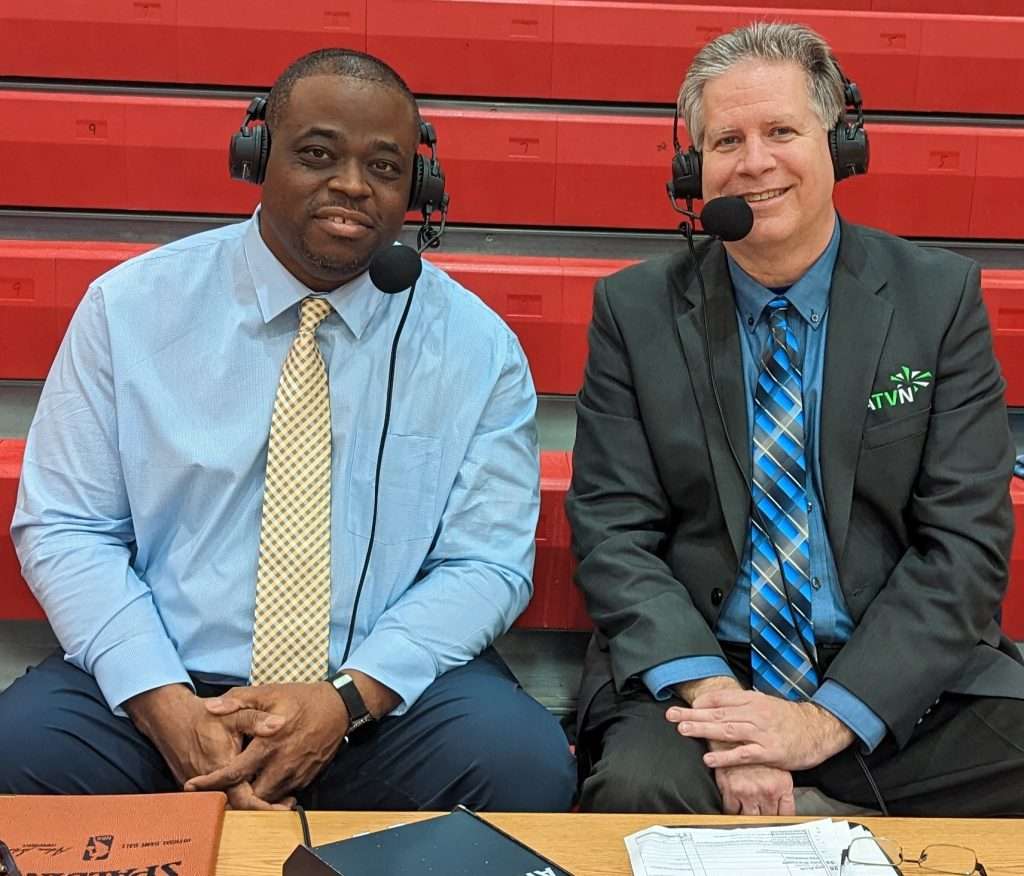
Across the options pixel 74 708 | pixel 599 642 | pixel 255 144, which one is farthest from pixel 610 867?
pixel 255 144

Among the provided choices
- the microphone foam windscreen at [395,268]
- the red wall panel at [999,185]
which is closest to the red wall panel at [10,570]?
the microphone foam windscreen at [395,268]

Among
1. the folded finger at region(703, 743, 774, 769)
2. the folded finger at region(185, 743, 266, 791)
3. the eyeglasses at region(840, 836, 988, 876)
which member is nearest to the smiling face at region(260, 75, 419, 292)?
the folded finger at region(185, 743, 266, 791)

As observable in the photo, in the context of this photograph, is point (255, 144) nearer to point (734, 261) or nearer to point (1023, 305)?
point (734, 261)

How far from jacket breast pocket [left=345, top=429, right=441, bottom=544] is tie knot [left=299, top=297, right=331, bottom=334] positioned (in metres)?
0.12

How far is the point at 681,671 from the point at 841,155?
576mm

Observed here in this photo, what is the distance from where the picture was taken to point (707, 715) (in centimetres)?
115

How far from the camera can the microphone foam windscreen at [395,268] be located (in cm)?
119

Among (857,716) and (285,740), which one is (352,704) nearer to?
(285,740)

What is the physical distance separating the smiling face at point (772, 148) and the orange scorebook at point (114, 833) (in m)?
0.80

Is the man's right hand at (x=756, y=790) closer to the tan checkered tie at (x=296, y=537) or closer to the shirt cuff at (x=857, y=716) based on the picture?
the shirt cuff at (x=857, y=716)

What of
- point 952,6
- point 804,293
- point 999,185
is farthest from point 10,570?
Answer: point 952,6

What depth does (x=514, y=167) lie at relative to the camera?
2.07m

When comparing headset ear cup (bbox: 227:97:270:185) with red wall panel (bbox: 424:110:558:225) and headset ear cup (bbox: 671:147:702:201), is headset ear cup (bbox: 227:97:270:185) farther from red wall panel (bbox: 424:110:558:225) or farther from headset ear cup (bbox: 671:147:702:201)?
red wall panel (bbox: 424:110:558:225)

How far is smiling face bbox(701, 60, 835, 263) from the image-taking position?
4.18ft
